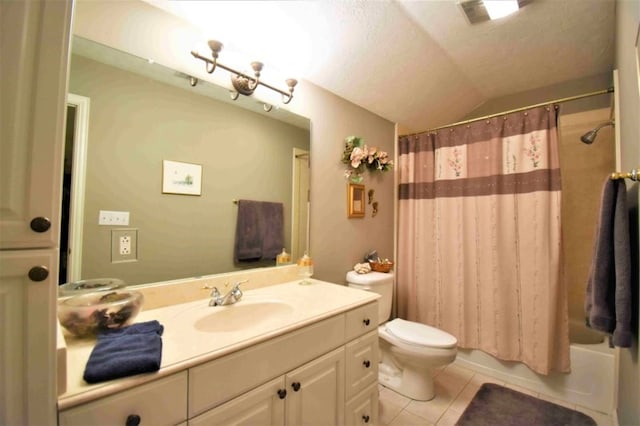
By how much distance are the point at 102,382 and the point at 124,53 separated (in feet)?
3.99

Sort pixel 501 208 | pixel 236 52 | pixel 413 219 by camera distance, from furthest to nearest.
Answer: pixel 413 219
pixel 501 208
pixel 236 52

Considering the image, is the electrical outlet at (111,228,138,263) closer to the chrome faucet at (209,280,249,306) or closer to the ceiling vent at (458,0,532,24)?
the chrome faucet at (209,280,249,306)

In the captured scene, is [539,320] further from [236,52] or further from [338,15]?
[236,52]

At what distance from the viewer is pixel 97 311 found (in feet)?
2.73

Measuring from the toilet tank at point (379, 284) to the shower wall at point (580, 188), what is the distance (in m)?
1.51

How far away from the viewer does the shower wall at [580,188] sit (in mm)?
2117

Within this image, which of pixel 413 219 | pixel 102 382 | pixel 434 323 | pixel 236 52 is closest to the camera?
pixel 102 382

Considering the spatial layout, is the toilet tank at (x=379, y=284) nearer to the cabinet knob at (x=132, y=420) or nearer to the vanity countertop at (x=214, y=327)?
the vanity countertop at (x=214, y=327)

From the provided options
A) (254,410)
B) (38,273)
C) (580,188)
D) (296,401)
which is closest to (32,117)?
(38,273)

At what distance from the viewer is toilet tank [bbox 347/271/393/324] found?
6.21ft

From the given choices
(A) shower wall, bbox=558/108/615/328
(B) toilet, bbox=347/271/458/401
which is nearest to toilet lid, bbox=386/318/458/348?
(B) toilet, bbox=347/271/458/401

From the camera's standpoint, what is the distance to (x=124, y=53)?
43.1 inches

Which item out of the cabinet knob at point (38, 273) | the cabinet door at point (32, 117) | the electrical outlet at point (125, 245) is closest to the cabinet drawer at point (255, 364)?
the cabinet knob at point (38, 273)

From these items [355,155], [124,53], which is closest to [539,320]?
[355,155]
